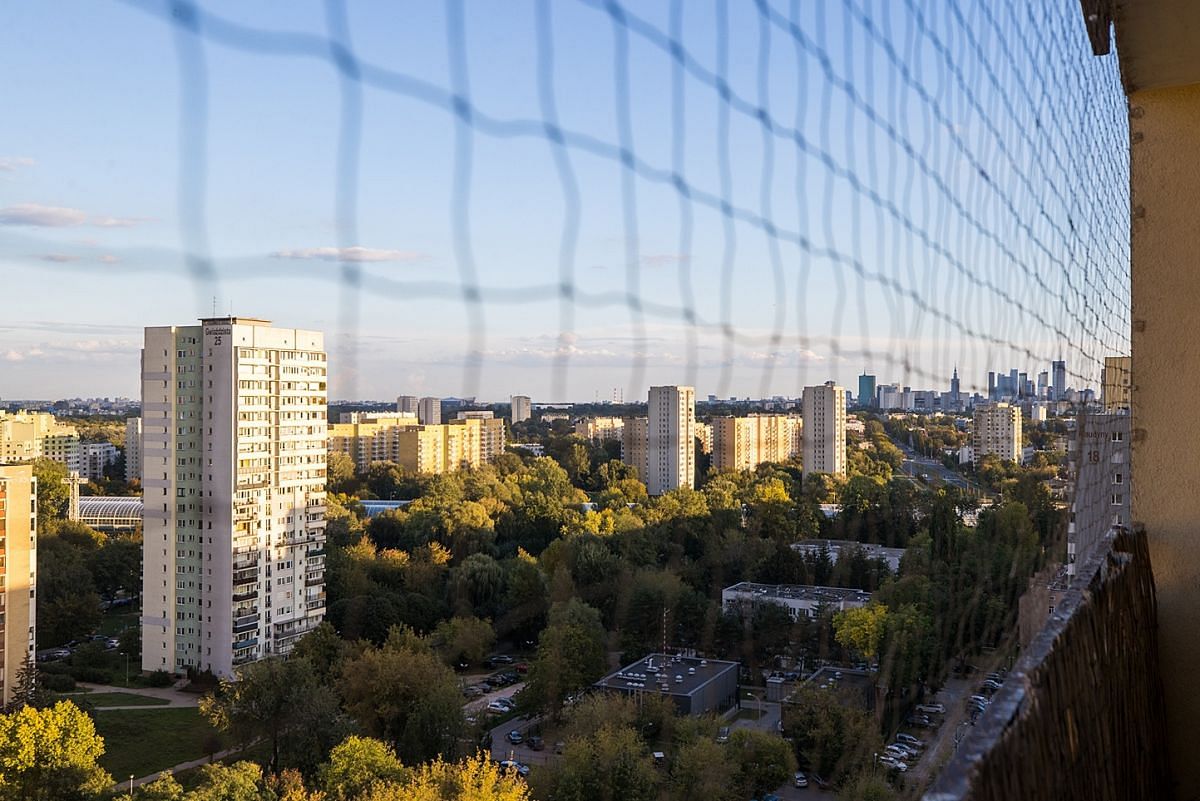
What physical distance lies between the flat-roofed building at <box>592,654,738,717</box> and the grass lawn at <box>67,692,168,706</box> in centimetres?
407

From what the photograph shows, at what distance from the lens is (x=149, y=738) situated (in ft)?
27.4

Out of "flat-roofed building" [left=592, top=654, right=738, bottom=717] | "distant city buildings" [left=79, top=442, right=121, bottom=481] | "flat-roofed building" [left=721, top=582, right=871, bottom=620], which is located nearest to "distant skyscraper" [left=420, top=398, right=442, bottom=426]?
"flat-roofed building" [left=592, top=654, right=738, bottom=717]

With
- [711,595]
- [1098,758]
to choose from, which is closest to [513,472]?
[711,595]

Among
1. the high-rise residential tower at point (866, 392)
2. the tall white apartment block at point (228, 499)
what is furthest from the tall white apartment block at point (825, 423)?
the tall white apartment block at point (228, 499)

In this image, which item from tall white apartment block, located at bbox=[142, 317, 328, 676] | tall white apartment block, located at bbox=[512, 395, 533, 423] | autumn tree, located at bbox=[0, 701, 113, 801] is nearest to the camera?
tall white apartment block, located at bbox=[512, 395, 533, 423]

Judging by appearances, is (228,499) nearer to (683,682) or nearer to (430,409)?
(683,682)

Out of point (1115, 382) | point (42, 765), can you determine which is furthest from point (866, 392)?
point (42, 765)

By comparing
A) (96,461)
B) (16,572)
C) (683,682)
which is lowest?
(683,682)

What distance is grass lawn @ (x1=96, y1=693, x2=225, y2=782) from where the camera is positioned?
768 cm

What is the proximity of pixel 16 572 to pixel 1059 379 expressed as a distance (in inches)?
359

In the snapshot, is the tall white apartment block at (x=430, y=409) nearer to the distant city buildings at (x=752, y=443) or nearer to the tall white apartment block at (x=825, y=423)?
the tall white apartment block at (x=825, y=423)

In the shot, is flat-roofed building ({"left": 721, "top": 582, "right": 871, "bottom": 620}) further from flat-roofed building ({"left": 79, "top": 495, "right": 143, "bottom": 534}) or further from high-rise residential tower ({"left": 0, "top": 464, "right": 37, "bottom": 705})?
flat-roofed building ({"left": 79, "top": 495, "right": 143, "bottom": 534})

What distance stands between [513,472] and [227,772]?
3.18m

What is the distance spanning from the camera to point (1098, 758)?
661mm
